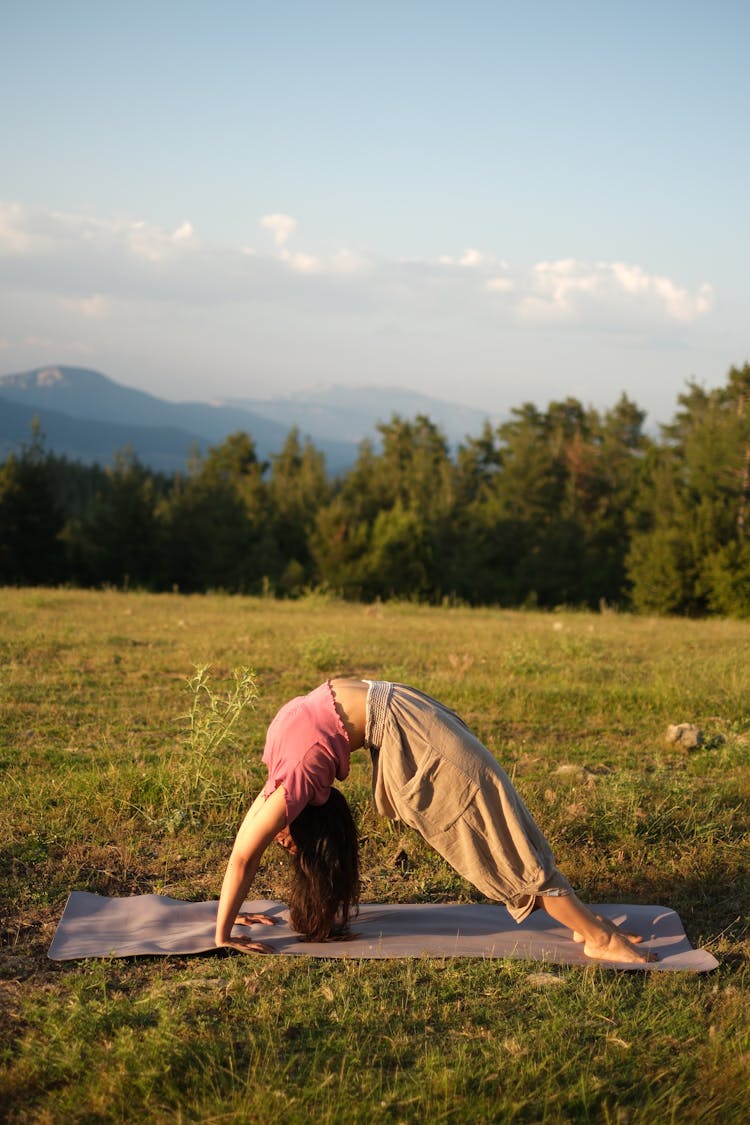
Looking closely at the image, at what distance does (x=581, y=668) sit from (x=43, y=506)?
29.5m

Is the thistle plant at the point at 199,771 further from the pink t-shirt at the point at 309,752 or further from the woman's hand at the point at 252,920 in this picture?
the pink t-shirt at the point at 309,752

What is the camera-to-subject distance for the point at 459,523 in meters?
45.2

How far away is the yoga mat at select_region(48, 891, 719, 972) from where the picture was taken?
12.9 ft

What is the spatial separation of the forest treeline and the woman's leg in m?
25.4

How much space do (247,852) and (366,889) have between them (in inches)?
52.1

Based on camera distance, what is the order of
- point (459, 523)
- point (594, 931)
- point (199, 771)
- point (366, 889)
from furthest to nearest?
point (459, 523) → point (199, 771) → point (366, 889) → point (594, 931)

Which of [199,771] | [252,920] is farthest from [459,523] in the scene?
[252,920]

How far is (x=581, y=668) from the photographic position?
9695mm

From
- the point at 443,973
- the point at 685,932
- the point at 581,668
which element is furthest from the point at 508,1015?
the point at 581,668

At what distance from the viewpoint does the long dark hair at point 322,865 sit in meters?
3.98

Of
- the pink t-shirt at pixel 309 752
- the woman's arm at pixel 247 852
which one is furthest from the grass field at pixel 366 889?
the pink t-shirt at pixel 309 752

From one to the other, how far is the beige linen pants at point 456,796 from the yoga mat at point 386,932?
361 mm

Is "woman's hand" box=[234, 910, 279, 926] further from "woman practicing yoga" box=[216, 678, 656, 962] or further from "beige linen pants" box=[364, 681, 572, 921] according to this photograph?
"beige linen pants" box=[364, 681, 572, 921]

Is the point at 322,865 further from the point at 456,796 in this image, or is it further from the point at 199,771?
the point at 199,771
